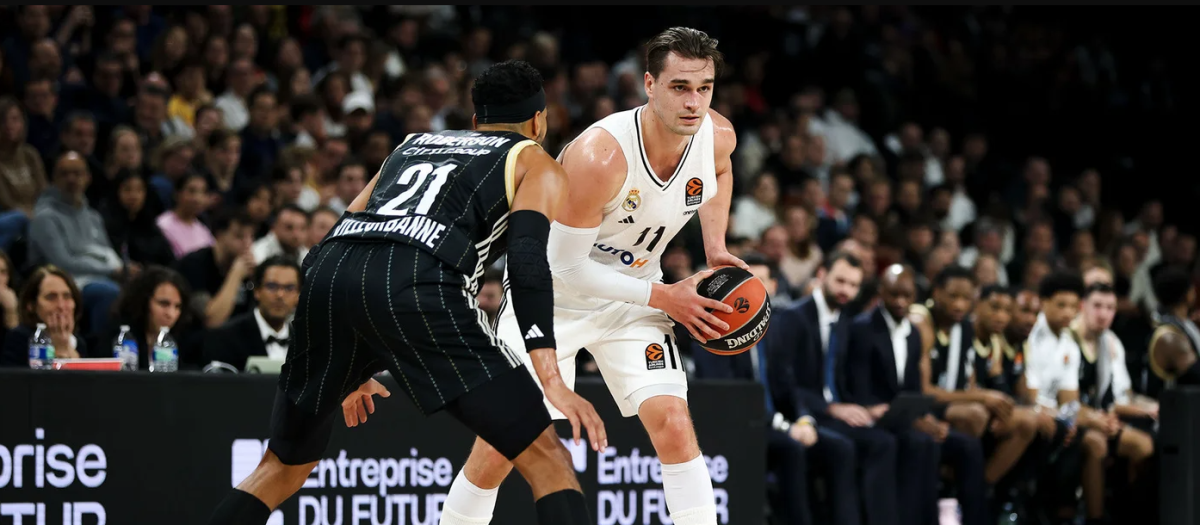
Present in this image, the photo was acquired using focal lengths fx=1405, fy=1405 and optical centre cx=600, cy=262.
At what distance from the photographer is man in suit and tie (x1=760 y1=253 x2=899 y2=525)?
363 inches

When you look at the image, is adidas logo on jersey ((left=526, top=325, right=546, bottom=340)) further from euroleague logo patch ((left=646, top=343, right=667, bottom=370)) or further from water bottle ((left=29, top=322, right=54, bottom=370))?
water bottle ((left=29, top=322, right=54, bottom=370))

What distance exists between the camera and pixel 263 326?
8188mm

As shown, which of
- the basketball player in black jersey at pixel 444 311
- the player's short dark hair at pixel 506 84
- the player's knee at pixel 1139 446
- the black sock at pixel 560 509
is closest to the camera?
the basketball player in black jersey at pixel 444 311

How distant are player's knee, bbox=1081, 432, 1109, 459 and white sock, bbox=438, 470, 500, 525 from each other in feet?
20.2

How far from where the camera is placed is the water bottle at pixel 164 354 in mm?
7398

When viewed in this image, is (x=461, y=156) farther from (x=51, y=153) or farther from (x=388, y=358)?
(x=51, y=153)

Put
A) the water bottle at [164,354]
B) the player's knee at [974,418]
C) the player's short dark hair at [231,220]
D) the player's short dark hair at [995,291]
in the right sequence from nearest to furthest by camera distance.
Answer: the water bottle at [164,354] → the player's short dark hair at [231,220] → the player's knee at [974,418] → the player's short dark hair at [995,291]

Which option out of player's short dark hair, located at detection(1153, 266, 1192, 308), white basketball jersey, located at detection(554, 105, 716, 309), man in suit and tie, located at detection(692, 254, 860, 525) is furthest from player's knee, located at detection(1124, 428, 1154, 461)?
white basketball jersey, located at detection(554, 105, 716, 309)

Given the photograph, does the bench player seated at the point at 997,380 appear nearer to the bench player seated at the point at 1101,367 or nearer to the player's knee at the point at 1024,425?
the player's knee at the point at 1024,425

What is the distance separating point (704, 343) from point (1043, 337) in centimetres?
600

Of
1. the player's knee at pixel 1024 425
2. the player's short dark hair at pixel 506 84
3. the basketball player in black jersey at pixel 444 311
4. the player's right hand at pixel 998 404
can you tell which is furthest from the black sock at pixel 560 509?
the player's knee at pixel 1024 425

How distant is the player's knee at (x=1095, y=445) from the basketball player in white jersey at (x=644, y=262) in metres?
5.50

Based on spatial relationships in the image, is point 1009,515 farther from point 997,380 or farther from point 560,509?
point 560,509

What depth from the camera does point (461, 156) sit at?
482cm
